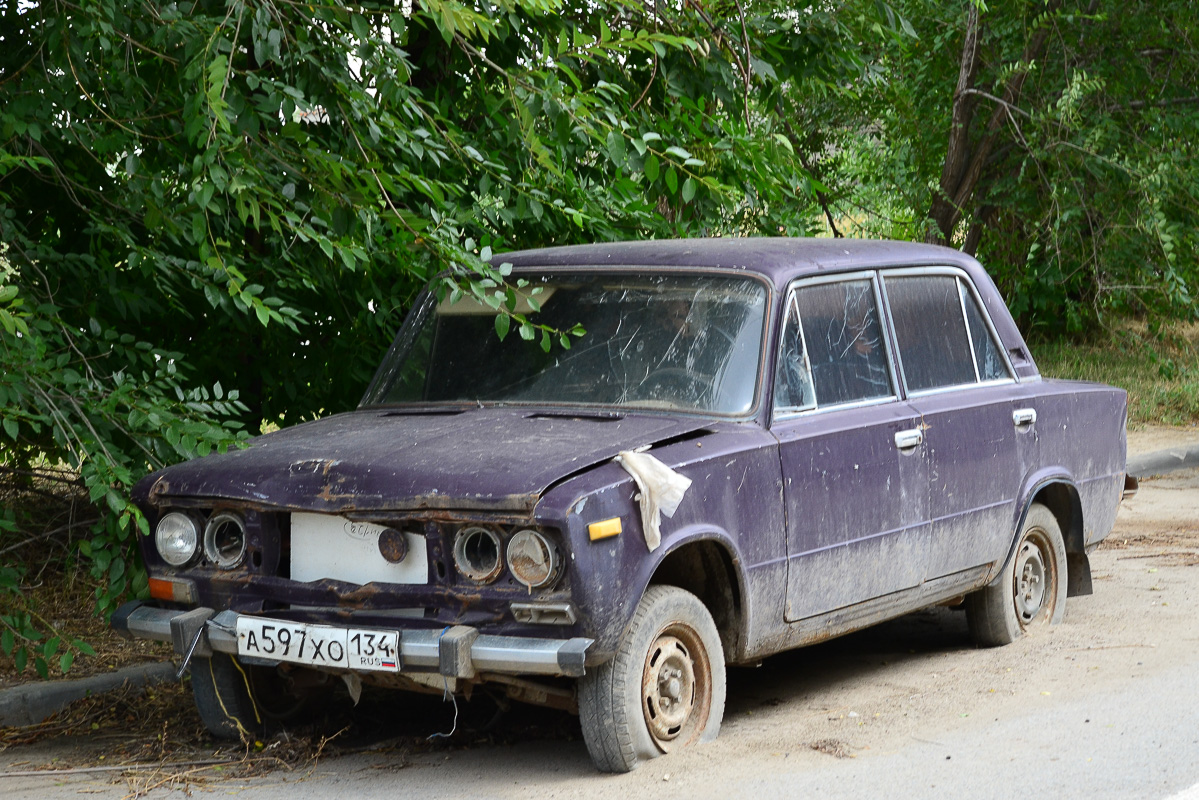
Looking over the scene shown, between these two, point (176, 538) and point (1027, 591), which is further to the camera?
point (1027, 591)

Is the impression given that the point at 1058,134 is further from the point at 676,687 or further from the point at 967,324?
the point at 676,687

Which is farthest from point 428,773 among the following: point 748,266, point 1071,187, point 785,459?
point 1071,187

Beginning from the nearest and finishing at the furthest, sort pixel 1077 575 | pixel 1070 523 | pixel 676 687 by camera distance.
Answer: pixel 676 687
pixel 1070 523
pixel 1077 575

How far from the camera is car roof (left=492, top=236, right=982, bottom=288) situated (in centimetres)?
532

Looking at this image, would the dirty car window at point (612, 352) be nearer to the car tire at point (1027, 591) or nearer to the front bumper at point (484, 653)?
the front bumper at point (484, 653)

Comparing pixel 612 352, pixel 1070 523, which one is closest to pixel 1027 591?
pixel 1070 523

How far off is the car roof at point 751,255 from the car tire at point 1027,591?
1.34 m

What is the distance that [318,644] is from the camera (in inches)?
169

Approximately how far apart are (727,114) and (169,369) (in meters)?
3.92

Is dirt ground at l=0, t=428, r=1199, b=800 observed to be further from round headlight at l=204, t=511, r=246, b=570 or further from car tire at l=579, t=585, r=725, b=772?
round headlight at l=204, t=511, r=246, b=570

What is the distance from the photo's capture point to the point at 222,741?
504cm

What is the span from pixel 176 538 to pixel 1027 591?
3777 mm

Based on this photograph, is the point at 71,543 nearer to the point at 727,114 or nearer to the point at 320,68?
the point at 320,68

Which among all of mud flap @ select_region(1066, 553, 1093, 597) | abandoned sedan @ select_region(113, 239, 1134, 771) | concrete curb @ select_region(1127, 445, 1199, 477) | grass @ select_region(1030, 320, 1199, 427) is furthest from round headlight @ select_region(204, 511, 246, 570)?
grass @ select_region(1030, 320, 1199, 427)
